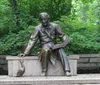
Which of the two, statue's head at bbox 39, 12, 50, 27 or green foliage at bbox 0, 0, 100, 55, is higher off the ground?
statue's head at bbox 39, 12, 50, 27

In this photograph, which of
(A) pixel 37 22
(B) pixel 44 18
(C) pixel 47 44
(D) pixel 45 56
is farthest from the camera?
(A) pixel 37 22

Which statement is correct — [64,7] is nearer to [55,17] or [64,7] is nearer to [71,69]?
[55,17]

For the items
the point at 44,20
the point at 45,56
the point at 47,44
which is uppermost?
the point at 44,20

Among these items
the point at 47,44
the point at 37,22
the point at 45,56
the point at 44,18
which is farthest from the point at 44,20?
the point at 37,22

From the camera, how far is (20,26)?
41.8 feet

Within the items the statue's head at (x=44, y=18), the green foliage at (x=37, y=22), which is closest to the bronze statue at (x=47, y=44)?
the statue's head at (x=44, y=18)

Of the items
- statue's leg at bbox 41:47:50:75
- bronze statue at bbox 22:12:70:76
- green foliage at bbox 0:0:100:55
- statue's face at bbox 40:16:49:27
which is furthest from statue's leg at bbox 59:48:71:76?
green foliage at bbox 0:0:100:55

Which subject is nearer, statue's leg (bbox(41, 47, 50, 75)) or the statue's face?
statue's leg (bbox(41, 47, 50, 75))

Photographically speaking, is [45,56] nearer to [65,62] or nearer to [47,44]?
[47,44]

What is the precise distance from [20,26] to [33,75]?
4.51m

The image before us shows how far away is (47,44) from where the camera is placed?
855cm

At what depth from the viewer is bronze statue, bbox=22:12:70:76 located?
27.2ft

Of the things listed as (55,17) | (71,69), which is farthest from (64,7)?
(71,69)

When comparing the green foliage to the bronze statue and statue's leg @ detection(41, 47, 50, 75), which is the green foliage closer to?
the bronze statue
